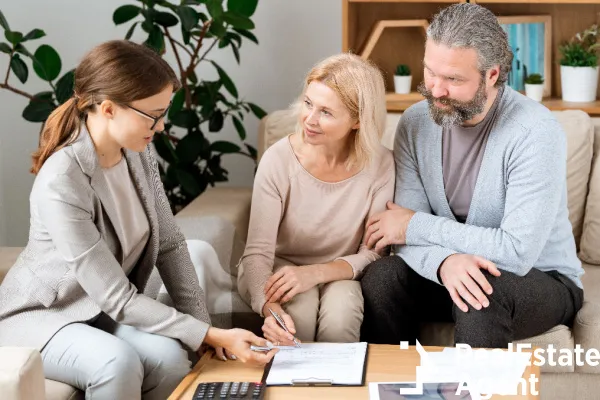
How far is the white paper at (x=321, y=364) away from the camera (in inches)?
68.3

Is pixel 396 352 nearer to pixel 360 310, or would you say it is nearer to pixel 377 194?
pixel 360 310

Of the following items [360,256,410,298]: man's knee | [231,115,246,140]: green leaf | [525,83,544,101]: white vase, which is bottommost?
[360,256,410,298]: man's knee

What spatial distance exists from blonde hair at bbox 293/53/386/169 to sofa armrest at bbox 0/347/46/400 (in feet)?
3.07

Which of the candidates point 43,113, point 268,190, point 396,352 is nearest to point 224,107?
point 43,113

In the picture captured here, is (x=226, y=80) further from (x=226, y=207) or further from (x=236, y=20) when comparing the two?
(x=226, y=207)

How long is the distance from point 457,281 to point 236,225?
79cm

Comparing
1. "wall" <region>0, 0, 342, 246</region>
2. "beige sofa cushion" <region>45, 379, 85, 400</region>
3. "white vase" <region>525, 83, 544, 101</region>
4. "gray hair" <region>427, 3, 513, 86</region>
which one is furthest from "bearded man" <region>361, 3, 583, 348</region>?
"wall" <region>0, 0, 342, 246</region>

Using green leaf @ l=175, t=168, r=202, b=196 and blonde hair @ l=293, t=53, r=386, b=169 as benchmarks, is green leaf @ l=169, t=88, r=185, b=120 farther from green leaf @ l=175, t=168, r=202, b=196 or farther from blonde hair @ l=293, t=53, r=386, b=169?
blonde hair @ l=293, t=53, r=386, b=169

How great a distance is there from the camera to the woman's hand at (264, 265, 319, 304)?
2.15 metres

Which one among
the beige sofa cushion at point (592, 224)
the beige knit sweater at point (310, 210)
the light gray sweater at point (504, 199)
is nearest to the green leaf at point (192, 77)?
the beige knit sweater at point (310, 210)

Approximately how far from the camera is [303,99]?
2236 millimetres

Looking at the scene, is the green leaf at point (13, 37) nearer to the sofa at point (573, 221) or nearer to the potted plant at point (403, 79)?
the sofa at point (573, 221)

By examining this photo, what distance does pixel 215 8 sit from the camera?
286 cm

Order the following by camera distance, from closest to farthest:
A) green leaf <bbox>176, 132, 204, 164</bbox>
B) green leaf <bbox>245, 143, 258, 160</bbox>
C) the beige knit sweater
→ the beige knit sweater
green leaf <bbox>176, 132, 204, 164</bbox>
green leaf <bbox>245, 143, 258, 160</bbox>
